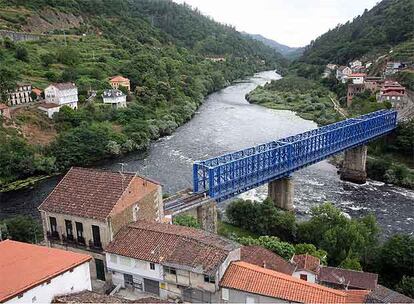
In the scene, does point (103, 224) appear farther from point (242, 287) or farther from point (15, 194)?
point (15, 194)

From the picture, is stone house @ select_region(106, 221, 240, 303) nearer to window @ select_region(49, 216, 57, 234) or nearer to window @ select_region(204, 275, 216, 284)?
window @ select_region(204, 275, 216, 284)

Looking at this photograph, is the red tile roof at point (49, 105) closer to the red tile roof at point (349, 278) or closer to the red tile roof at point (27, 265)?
the red tile roof at point (27, 265)

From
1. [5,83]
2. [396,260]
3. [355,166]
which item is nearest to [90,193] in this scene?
[396,260]

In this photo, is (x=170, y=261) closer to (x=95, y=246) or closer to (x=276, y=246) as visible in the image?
(x=95, y=246)

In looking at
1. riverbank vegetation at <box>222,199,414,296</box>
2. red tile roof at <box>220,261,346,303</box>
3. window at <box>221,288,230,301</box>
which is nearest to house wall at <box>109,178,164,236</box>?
red tile roof at <box>220,261,346,303</box>

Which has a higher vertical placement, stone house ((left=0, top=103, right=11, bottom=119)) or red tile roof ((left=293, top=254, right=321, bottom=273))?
stone house ((left=0, top=103, right=11, bottom=119))

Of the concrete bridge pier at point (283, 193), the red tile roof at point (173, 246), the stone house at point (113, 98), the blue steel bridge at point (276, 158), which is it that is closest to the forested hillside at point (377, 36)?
the blue steel bridge at point (276, 158)
